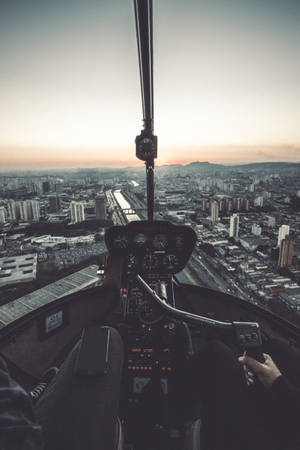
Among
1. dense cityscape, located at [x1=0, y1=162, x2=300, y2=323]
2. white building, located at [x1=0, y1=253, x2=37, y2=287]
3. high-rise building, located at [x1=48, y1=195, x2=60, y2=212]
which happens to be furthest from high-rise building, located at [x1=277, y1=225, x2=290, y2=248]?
high-rise building, located at [x1=48, y1=195, x2=60, y2=212]

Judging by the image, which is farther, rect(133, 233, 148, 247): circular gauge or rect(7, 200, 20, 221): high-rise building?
rect(7, 200, 20, 221): high-rise building

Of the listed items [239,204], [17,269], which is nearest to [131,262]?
[17,269]

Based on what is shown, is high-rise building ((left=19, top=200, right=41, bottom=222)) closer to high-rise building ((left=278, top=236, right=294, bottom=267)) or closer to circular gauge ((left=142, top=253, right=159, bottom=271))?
circular gauge ((left=142, top=253, right=159, bottom=271))

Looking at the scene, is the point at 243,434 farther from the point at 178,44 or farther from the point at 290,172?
the point at 290,172

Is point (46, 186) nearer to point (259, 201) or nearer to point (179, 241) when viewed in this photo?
point (179, 241)

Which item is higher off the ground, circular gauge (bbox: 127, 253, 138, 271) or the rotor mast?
the rotor mast

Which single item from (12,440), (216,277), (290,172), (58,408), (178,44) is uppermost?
(178,44)

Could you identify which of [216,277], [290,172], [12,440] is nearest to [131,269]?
[216,277]
